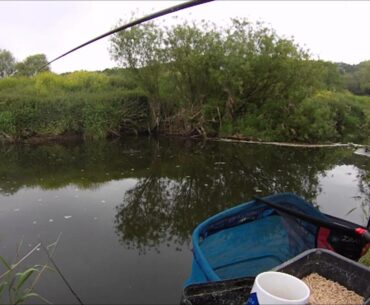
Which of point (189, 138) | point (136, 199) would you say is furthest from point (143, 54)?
point (136, 199)

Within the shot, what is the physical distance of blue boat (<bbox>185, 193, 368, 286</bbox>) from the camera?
6.48ft

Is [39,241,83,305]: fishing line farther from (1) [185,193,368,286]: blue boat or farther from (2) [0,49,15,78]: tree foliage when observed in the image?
(2) [0,49,15,78]: tree foliage

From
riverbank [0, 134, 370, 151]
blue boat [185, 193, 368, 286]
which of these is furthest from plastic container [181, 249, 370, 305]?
riverbank [0, 134, 370, 151]

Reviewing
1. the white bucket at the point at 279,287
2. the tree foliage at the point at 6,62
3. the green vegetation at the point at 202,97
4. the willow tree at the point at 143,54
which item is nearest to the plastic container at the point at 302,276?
the white bucket at the point at 279,287

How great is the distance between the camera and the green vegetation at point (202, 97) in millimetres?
11297

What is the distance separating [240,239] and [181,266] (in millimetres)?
1534

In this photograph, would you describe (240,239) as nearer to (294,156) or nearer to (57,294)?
(57,294)

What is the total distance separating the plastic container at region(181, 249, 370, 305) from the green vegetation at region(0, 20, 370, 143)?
34.0 feet

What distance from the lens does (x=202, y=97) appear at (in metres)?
12.5

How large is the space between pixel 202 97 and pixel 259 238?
35.0 feet

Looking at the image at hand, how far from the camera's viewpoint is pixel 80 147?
1088cm

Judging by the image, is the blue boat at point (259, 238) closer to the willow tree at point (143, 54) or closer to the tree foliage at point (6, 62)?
the willow tree at point (143, 54)

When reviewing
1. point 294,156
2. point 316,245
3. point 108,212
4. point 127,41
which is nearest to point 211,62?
point 127,41

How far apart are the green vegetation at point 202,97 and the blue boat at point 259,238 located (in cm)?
945
